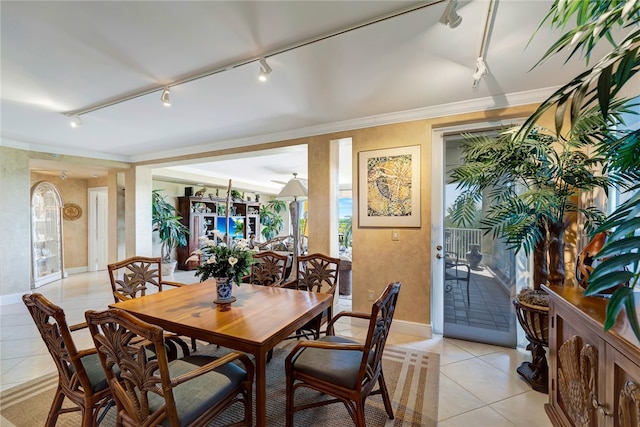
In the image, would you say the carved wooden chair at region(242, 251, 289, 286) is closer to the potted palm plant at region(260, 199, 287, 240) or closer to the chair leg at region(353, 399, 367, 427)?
the chair leg at region(353, 399, 367, 427)

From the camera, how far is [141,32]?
5.96ft

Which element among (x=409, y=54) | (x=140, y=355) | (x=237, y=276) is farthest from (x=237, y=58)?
(x=140, y=355)

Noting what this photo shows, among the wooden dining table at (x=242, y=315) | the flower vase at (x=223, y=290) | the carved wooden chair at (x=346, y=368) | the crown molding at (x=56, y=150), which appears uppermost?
the crown molding at (x=56, y=150)

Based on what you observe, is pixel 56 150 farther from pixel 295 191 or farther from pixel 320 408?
pixel 320 408

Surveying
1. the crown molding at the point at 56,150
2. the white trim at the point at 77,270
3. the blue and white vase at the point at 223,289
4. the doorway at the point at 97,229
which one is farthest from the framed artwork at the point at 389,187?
the white trim at the point at 77,270

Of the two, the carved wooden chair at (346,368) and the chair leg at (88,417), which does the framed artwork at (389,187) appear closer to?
the carved wooden chair at (346,368)

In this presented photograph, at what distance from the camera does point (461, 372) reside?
7.76ft

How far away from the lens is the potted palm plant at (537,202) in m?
2.03

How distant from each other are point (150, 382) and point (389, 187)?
2808mm

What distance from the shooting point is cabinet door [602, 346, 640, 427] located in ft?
3.16

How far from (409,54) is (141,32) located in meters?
1.89

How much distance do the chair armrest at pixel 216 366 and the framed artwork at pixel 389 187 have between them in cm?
223

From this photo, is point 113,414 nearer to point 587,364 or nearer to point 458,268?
point 587,364

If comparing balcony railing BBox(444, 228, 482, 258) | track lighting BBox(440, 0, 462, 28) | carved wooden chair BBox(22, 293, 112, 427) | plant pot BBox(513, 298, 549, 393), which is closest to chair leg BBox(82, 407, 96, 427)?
carved wooden chair BBox(22, 293, 112, 427)
